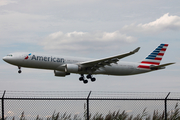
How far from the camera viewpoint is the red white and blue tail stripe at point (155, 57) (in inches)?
1489

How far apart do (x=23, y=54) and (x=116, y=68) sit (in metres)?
12.8

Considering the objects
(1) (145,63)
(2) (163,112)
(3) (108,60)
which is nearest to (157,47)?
(1) (145,63)

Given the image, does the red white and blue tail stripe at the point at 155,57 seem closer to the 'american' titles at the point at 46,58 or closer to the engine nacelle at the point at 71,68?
the engine nacelle at the point at 71,68

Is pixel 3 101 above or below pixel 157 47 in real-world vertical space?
below

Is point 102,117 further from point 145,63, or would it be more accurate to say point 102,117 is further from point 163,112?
point 145,63

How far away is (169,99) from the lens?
1416 cm

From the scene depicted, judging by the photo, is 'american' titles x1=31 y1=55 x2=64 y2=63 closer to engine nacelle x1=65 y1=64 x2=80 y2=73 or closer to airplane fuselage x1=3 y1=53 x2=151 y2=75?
airplane fuselage x1=3 y1=53 x2=151 y2=75

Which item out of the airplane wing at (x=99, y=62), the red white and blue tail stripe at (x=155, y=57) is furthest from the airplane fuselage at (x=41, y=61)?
the red white and blue tail stripe at (x=155, y=57)

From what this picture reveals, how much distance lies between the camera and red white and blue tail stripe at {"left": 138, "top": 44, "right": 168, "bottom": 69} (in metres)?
37.8

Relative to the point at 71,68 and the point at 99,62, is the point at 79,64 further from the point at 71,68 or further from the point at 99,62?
the point at 99,62

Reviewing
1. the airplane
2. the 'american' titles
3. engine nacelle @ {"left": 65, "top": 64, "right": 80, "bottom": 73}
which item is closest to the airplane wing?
the airplane

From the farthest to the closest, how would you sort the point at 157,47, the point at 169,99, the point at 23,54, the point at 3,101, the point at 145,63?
the point at 157,47, the point at 145,63, the point at 23,54, the point at 169,99, the point at 3,101

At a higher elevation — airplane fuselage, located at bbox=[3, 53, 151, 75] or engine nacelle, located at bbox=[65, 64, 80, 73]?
airplane fuselage, located at bbox=[3, 53, 151, 75]

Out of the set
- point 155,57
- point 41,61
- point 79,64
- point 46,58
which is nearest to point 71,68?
point 79,64
